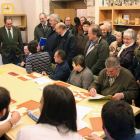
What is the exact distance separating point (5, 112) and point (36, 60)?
1940mm

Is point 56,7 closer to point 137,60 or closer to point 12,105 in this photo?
point 137,60

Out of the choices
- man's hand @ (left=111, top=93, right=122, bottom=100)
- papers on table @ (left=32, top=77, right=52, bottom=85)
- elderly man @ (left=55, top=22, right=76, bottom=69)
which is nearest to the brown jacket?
elderly man @ (left=55, top=22, right=76, bottom=69)

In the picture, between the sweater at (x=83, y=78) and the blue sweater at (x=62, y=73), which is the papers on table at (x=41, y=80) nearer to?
the blue sweater at (x=62, y=73)

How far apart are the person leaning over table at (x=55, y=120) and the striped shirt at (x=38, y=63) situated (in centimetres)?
236

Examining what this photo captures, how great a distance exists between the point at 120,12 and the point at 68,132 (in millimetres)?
4821

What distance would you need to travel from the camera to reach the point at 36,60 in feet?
12.3

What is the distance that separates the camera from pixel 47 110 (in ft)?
4.63

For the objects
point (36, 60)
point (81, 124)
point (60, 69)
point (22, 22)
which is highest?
point (22, 22)

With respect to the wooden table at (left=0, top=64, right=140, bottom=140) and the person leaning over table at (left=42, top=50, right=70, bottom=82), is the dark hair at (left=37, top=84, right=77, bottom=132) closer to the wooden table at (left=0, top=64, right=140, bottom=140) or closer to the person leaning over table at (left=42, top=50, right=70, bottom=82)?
the wooden table at (left=0, top=64, right=140, bottom=140)

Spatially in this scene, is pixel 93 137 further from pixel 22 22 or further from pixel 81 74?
pixel 22 22

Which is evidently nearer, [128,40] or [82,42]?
[128,40]

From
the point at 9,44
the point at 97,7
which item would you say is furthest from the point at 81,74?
the point at 97,7

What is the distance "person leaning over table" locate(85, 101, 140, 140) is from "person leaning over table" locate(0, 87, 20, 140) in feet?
2.81

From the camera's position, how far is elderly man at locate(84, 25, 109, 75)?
3.69 metres
